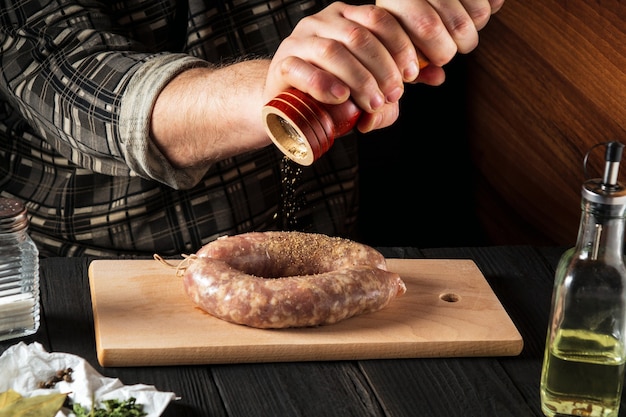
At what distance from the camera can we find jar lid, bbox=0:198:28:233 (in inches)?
53.6

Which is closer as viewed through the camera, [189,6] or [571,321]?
[571,321]

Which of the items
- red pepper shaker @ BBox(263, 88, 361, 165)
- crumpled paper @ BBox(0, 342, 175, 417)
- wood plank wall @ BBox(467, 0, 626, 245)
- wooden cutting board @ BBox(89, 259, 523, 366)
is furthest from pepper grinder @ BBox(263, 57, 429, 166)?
wood plank wall @ BBox(467, 0, 626, 245)

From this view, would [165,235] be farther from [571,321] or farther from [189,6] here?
[571,321]

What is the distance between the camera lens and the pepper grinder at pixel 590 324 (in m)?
1.19

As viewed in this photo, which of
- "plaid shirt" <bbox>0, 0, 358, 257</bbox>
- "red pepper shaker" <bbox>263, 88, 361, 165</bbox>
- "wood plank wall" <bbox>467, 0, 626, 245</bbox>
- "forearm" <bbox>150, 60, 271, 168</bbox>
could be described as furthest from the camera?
"wood plank wall" <bbox>467, 0, 626, 245</bbox>

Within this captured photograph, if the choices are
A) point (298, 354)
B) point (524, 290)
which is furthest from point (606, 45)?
point (298, 354)

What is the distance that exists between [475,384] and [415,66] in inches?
19.4

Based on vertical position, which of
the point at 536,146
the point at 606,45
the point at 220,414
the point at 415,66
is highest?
the point at 415,66

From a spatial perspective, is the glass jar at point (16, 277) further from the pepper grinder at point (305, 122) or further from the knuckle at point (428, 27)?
the knuckle at point (428, 27)

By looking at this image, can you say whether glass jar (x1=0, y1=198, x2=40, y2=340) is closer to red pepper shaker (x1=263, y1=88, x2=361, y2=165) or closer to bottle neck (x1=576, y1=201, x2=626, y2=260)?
red pepper shaker (x1=263, y1=88, x2=361, y2=165)

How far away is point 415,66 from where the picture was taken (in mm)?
1454

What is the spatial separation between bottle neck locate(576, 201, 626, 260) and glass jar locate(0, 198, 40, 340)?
790 mm

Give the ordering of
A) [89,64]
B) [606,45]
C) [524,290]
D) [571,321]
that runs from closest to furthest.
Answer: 1. [571,321]
2. [524,290]
3. [89,64]
4. [606,45]

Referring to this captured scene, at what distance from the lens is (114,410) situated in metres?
1.18
